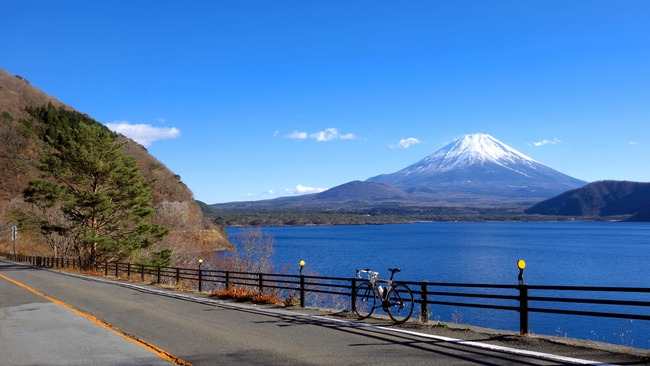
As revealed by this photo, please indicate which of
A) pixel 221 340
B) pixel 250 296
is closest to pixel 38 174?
pixel 250 296

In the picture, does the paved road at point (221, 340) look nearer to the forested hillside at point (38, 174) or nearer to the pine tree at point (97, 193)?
the pine tree at point (97, 193)

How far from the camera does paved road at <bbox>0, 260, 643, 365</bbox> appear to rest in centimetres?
690

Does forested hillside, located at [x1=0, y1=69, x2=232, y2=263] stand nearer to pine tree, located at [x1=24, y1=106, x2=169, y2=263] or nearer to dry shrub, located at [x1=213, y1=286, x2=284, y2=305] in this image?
pine tree, located at [x1=24, y1=106, x2=169, y2=263]

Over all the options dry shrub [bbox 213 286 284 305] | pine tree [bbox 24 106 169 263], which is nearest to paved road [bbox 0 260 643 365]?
dry shrub [bbox 213 286 284 305]

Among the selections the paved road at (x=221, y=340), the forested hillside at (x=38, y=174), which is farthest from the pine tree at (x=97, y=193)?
the paved road at (x=221, y=340)

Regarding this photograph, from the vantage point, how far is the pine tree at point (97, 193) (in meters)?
31.5

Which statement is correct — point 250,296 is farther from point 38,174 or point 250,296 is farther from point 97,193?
point 38,174

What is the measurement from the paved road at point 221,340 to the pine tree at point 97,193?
20.0 meters

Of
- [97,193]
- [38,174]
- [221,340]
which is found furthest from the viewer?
[38,174]

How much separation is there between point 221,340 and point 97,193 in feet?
87.0

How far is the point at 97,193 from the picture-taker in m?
31.2

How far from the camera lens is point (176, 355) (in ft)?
23.9

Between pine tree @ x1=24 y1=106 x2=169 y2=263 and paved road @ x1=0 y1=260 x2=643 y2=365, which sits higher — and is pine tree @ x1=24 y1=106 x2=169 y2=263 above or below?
above

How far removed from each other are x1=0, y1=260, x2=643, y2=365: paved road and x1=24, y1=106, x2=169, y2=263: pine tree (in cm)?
2000
